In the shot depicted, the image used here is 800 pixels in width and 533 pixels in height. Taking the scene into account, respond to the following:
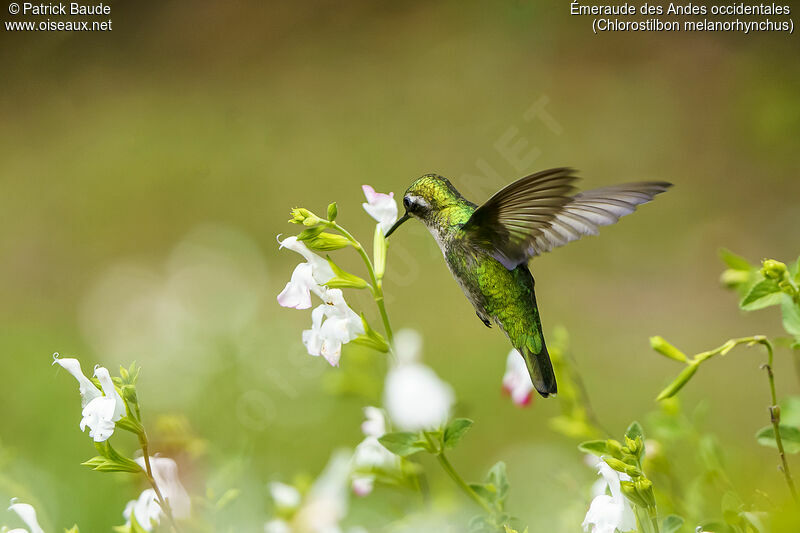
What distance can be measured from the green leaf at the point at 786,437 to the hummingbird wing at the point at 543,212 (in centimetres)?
22

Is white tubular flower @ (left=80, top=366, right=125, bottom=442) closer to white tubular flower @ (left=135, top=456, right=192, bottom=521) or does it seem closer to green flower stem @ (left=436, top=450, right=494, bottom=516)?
white tubular flower @ (left=135, top=456, right=192, bottom=521)

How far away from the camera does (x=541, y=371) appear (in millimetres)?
680

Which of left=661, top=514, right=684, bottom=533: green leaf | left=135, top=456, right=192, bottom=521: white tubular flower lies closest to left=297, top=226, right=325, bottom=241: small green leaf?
left=135, top=456, right=192, bottom=521: white tubular flower

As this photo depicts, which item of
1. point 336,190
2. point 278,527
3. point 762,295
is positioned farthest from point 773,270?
point 336,190

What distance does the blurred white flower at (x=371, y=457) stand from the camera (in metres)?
0.66

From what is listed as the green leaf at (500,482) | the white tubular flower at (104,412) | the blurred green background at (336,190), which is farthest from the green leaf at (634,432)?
the blurred green background at (336,190)

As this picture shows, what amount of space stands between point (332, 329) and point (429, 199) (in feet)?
0.66

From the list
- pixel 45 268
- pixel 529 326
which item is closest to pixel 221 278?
pixel 45 268

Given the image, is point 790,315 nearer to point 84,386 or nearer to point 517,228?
point 517,228

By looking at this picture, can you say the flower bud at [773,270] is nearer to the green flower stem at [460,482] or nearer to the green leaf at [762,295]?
the green leaf at [762,295]

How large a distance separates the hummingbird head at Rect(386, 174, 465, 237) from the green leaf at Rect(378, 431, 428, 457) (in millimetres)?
217

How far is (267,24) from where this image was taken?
4.50m

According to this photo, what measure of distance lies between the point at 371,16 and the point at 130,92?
142 centimetres

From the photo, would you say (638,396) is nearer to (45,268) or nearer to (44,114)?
(45,268)
